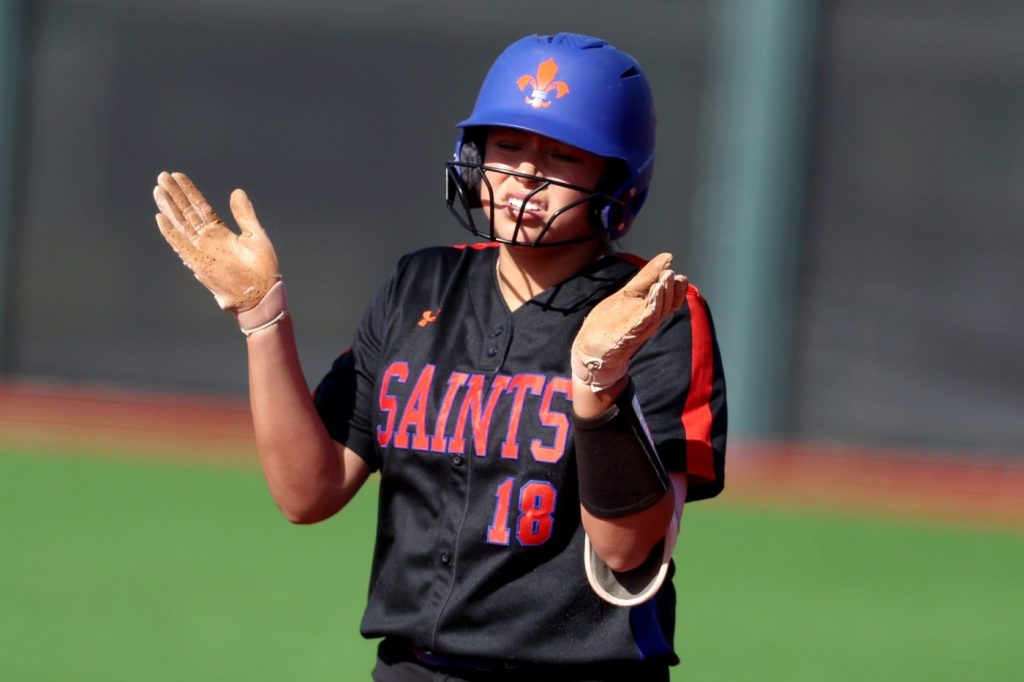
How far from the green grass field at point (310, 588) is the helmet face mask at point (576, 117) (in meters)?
2.70

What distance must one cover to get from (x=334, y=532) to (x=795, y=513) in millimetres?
2574

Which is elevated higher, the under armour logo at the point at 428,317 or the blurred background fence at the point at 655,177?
the blurred background fence at the point at 655,177

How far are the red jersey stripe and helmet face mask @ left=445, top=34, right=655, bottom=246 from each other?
10.0 inches

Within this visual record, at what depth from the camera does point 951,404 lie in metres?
9.98

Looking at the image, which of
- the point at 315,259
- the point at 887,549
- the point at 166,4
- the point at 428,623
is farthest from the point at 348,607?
the point at 166,4

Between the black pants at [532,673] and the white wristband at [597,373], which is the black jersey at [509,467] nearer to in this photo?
the black pants at [532,673]

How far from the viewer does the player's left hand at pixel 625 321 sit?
2.40 metres

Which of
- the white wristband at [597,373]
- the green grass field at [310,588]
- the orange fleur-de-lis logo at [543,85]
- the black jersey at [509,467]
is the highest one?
the orange fleur-de-lis logo at [543,85]

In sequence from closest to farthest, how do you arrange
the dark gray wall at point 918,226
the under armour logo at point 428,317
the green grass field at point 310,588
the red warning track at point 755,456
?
the under armour logo at point 428,317 → the green grass field at point 310,588 → the red warning track at point 755,456 → the dark gray wall at point 918,226

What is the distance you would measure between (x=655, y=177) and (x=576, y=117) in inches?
289

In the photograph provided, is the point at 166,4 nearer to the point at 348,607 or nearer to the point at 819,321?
the point at 819,321

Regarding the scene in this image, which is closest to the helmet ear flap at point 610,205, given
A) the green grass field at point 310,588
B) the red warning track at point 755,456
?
the green grass field at point 310,588

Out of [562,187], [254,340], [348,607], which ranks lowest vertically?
[348,607]

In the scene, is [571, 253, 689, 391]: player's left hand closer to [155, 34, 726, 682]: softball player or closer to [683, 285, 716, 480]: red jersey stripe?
[155, 34, 726, 682]: softball player
